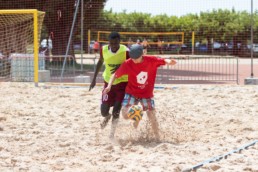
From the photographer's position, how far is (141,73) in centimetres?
666

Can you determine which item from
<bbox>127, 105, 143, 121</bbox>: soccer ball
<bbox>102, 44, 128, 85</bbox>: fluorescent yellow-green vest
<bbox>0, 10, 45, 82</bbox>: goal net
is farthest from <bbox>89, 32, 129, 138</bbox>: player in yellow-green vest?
<bbox>0, 10, 45, 82</bbox>: goal net

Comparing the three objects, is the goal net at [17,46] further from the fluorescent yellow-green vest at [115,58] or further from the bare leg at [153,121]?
the bare leg at [153,121]

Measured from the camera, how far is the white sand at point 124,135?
216 inches

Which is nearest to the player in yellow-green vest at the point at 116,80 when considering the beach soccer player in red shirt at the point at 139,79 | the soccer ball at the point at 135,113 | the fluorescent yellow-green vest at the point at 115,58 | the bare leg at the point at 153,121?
the fluorescent yellow-green vest at the point at 115,58

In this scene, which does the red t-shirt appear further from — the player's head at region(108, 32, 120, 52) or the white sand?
the white sand

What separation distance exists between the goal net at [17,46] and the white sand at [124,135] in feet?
16.1

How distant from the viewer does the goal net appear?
1684 centimetres

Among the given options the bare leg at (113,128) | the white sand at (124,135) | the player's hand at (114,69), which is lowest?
the white sand at (124,135)

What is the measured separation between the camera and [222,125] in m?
8.12

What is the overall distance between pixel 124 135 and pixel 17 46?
12.6 meters

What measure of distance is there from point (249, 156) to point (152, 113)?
153cm

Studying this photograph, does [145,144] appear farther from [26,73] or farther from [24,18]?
[24,18]

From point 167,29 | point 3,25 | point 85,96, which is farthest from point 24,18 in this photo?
point 167,29

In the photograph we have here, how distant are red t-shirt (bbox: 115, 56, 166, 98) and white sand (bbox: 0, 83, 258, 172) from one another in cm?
63
